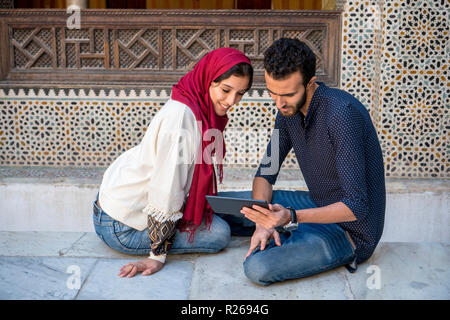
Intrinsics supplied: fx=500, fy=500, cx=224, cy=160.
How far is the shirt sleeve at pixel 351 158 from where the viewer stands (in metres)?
1.82

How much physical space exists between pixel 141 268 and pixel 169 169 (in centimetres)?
46

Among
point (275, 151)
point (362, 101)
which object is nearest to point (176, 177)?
point (275, 151)

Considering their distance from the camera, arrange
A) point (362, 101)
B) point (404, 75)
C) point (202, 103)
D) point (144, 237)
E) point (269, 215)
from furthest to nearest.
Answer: point (362, 101) → point (404, 75) → point (144, 237) → point (202, 103) → point (269, 215)

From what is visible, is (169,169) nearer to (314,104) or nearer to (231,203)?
(231,203)

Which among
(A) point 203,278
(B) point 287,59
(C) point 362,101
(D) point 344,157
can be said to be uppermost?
(B) point 287,59

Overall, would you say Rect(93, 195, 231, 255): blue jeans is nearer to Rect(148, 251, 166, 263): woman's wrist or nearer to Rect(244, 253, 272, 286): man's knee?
Rect(148, 251, 166, 263): woman's wrist

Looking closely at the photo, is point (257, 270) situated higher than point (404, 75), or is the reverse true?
point (404, 75)

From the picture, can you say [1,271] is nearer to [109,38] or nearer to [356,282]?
[356,282]

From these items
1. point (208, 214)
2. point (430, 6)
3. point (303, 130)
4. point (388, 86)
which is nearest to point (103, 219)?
point (208, 214)

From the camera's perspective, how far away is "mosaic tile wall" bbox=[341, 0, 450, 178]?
3.24m

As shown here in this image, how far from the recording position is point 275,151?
2.25 metres

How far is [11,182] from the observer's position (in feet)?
10.8

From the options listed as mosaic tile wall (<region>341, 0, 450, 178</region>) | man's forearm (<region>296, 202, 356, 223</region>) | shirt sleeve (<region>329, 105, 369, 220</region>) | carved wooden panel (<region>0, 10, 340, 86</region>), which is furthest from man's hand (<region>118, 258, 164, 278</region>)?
mosaic tile wall (<region>341, 0, 450, 178</region>)

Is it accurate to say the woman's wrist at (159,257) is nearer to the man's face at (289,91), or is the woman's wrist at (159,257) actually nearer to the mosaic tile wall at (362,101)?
the man's face at (289,91)
